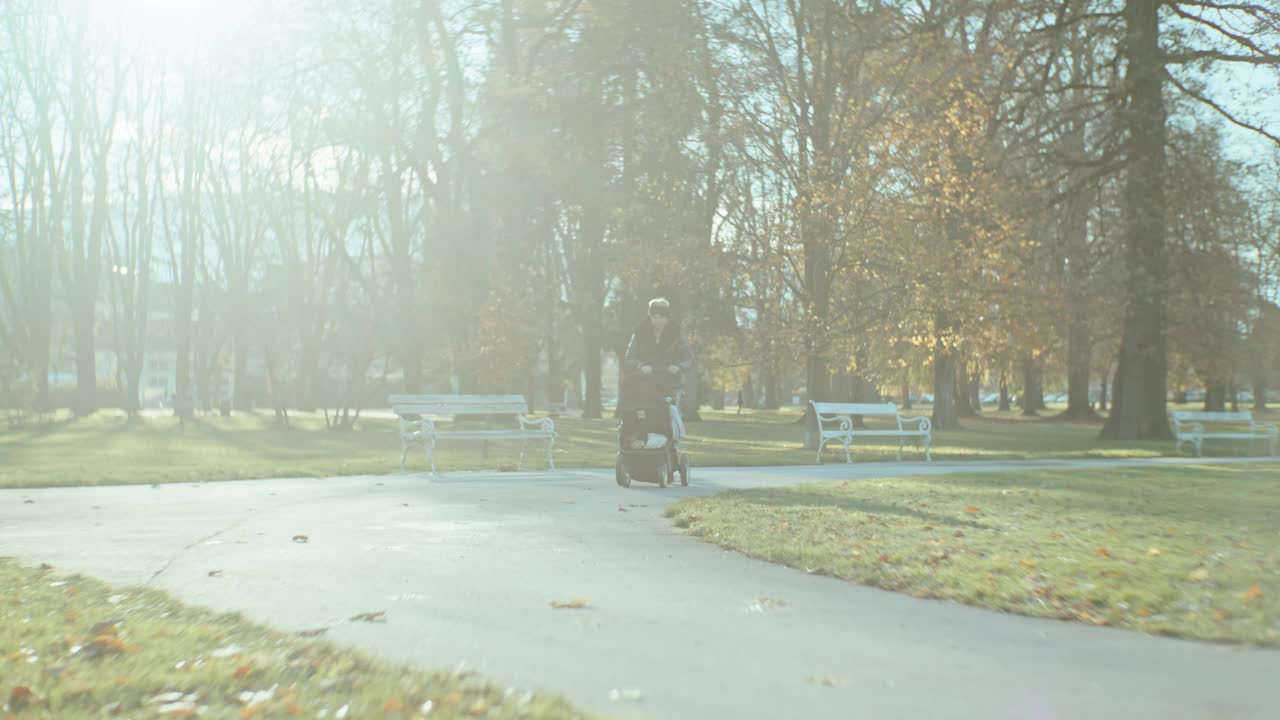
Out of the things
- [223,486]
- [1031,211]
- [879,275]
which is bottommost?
[223,486]

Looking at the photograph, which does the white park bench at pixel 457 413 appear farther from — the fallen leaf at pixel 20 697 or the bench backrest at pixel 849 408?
the fallen leaf at pixel 20 697

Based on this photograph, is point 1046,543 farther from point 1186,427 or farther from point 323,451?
point 1186,427

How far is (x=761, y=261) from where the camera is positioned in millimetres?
22516

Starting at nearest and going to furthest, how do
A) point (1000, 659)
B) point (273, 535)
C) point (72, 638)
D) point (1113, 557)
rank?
A: point (1000, 659)
point (72, 638)
point (1113, 557)
point (273, 535)

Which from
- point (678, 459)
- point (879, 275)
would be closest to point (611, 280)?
point (879, 275)

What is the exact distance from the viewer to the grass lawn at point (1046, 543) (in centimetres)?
552

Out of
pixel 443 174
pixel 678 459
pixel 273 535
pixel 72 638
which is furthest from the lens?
pixel 443 174

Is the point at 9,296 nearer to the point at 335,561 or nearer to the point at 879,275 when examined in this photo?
the point at 879,275

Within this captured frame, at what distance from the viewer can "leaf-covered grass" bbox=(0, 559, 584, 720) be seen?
3795mm

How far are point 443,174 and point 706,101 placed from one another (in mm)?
10547

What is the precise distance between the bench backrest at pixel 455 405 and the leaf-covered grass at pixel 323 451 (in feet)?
2.87

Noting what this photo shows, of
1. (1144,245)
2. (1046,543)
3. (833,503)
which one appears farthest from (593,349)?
(1046,543)

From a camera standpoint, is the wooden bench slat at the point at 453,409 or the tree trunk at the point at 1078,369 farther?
the tree trunk at the point at 1078,369

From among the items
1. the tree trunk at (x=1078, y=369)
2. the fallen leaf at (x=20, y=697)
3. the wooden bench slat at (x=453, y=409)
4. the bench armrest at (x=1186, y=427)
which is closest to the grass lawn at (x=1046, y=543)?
the fallen leaf at (x=20, y=697)
